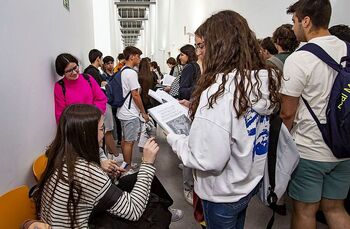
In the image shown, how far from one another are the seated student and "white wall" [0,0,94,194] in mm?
442

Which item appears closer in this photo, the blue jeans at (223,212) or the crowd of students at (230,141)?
the crowd of students at (230,141)

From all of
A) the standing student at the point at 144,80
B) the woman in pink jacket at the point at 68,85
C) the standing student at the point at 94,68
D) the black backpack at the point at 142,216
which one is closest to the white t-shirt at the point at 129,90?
the standing student at the point at 144,80

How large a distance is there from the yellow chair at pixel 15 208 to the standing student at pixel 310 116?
1315 millimetres

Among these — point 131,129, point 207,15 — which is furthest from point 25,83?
point 207,15

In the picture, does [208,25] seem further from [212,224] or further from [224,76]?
[212,224]

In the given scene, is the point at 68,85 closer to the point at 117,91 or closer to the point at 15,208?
the point at 117,91

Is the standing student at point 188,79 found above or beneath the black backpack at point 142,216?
above

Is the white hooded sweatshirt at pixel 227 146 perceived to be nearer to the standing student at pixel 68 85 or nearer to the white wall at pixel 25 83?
the white wall at pixel 25 83

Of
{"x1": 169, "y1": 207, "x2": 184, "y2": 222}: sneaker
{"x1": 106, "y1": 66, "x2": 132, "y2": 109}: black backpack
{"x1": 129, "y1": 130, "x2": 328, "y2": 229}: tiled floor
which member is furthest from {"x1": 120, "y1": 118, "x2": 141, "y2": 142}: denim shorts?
{"x1": 169, "y1": 207, "x2": 184, "y2": 222}: sneaker

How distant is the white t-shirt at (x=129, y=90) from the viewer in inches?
105

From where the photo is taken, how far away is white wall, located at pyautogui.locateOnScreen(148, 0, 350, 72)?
2922 mm

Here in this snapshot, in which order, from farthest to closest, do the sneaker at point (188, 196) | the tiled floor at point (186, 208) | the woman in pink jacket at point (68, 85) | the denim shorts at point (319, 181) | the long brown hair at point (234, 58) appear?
the sneaker at point (188, 196) → the woman in pink jacket at point (68, 85) → the tiled floor at point (186, 208) → the denim shorts at point (319, 181) → the long brown hair at point (234, 58)

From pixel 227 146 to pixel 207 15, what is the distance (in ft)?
9.90

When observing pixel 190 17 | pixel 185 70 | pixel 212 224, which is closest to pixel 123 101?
pixel 185 70
